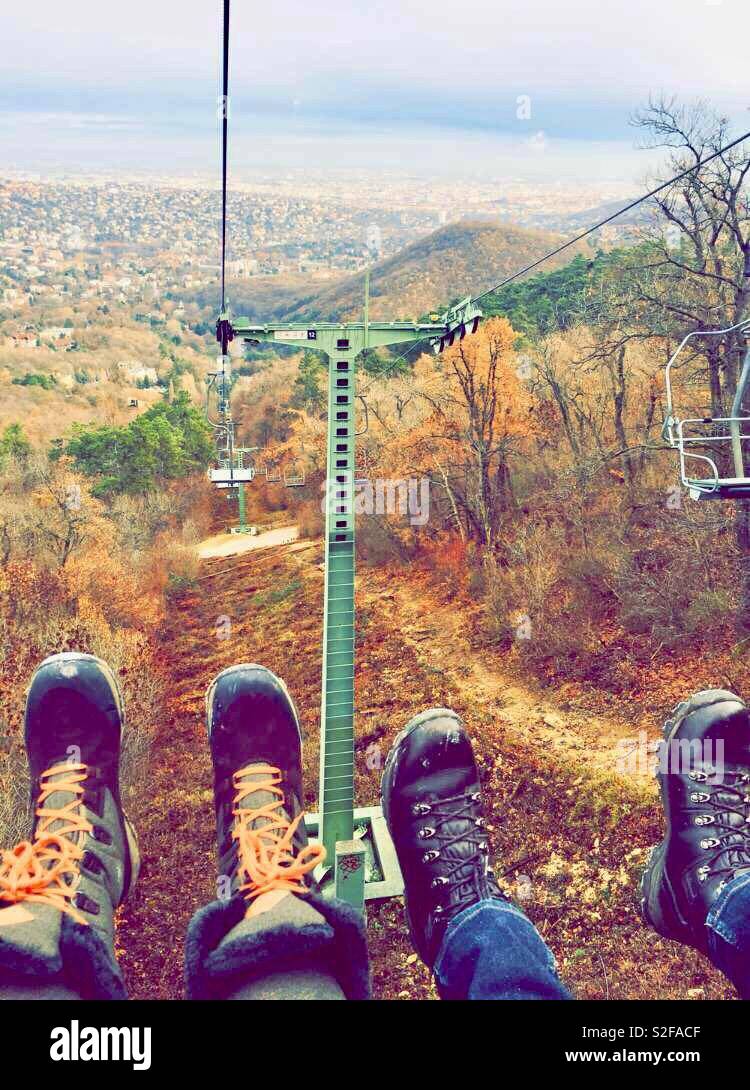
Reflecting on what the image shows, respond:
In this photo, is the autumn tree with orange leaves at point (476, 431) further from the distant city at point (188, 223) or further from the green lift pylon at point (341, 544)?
the green lift pylon at point (341, 544)

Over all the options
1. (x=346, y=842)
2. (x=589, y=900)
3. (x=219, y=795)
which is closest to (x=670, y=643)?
(x=589, y=900)

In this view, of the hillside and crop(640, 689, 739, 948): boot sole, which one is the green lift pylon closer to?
crop(640, 689, 739, 948): boot sole

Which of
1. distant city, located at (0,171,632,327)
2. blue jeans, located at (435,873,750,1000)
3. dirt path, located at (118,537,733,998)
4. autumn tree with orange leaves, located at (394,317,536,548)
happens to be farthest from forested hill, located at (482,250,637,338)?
blue jeans, located at (435,873,750,1000)

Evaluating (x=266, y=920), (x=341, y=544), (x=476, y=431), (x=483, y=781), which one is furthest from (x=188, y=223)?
(x=266, y=920)

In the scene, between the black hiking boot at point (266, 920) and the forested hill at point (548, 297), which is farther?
the forested hill at point (548, 297)

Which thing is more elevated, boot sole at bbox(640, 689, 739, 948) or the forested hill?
the forested hill

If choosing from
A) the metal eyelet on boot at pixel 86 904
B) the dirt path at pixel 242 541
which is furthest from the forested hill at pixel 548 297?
the metal eyelet on boot at pixel 86 904

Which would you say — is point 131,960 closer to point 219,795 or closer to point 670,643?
point 219,795
